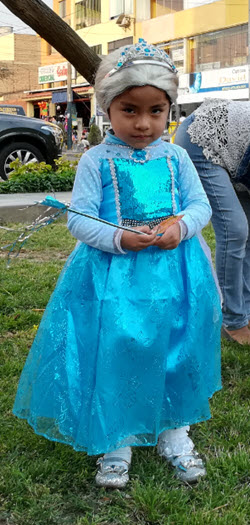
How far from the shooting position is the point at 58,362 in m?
1.97

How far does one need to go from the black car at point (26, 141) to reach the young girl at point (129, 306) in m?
7.58

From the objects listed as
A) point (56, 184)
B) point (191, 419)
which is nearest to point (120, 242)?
point (191, 419)

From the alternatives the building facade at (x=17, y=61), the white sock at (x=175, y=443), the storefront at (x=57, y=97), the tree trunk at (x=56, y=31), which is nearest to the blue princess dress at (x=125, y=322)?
the white sock at (x=175, y=443)

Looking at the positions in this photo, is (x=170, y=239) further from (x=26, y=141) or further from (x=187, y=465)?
(x=26, y=141)

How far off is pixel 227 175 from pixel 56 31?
1167 mm

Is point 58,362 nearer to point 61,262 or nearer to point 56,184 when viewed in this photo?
point 61,262

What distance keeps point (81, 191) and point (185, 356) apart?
615mm

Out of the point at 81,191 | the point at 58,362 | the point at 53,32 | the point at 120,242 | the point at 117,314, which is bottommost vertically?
the point at 58,362

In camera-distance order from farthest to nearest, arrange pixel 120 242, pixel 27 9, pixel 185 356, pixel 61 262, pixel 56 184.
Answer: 1. pixel 56 184
2. pixel 61 262
3. pixel 27 9
4. pixel 185 356
5. pixel 120 242

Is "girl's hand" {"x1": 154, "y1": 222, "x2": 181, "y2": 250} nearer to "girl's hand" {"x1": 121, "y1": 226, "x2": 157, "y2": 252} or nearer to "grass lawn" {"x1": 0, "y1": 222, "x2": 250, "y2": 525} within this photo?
"girl's hand" {"x1": 121, "y1": 226, "x2": 157, "y2": 252}

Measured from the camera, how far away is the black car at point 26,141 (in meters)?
9.37

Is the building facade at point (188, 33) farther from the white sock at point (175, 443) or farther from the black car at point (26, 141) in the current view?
the white sock at point (175, 443)

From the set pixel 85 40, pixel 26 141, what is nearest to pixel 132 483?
pixel 26 141

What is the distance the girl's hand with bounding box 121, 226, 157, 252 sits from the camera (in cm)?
183
